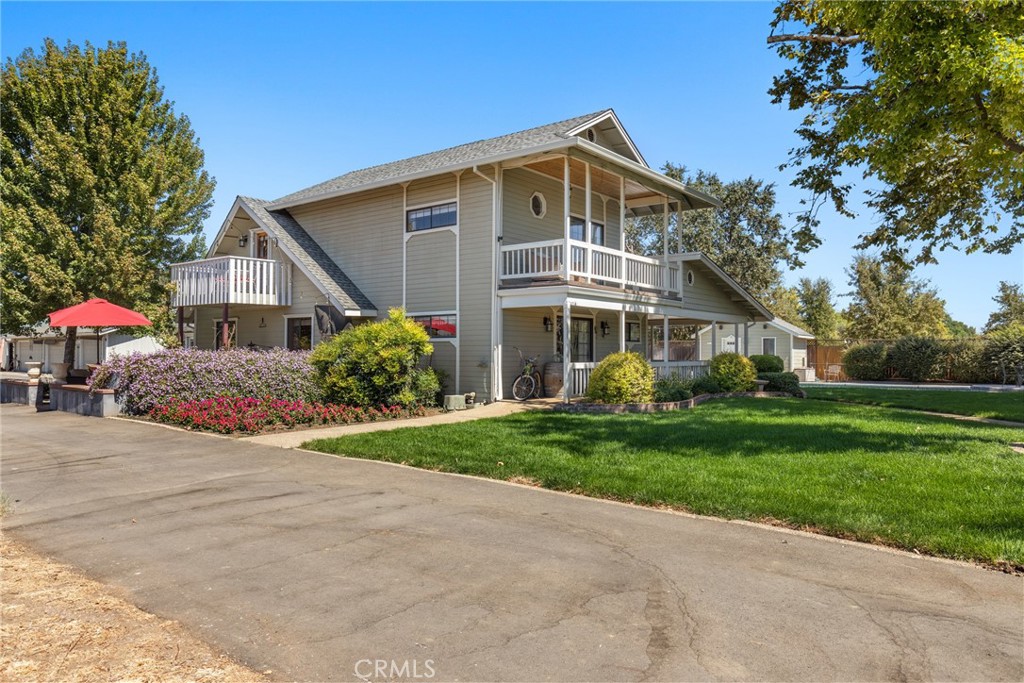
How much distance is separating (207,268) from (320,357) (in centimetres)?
812

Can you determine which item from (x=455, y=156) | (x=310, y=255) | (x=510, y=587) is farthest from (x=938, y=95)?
(x=310, y=255)

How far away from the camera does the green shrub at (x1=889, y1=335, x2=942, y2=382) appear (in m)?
29.0

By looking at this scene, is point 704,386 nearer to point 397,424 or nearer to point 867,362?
point 397,424

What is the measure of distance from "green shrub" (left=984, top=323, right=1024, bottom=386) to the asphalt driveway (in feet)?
91.6

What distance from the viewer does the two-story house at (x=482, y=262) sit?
54.1ft

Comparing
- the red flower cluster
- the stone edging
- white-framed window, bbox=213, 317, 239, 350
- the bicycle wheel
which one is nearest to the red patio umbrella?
the red flower cluster

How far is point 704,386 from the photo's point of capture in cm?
1803

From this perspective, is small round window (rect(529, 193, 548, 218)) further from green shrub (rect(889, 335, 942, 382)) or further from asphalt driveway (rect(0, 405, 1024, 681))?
green shrub (rect(889, 335, 942, 382))

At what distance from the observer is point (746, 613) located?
3879 millimetres

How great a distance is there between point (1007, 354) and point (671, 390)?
793 inches

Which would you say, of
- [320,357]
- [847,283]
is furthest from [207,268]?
[847,283]

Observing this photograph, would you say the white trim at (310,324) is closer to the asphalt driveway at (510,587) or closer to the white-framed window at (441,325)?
the white-framed window at (441,325)

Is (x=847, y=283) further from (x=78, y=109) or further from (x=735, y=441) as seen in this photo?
(x=78, y=109)

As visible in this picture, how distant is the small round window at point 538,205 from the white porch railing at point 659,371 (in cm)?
476
